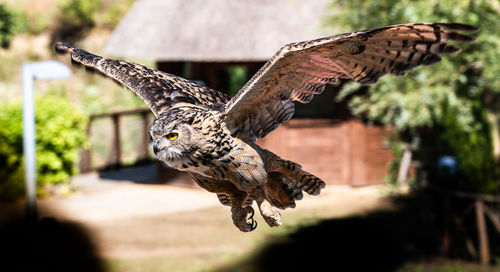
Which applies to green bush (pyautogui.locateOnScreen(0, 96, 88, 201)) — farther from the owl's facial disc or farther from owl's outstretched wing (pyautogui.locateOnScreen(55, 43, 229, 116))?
the owl's facial disc

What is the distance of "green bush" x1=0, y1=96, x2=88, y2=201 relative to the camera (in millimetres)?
11148

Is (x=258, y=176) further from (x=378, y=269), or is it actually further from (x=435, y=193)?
(x=435, y=193)

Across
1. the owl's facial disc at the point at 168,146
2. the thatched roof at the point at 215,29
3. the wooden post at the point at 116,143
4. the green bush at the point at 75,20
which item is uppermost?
the green bush at the point at 75,20

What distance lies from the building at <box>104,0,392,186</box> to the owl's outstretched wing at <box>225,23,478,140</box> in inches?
383

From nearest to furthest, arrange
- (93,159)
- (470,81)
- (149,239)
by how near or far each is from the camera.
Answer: (470,81), (149,239), (93,159)

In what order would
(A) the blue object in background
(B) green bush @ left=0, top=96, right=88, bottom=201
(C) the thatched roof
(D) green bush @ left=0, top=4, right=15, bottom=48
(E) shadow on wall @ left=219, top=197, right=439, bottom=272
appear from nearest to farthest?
1. (E) shadow on wall @ left=219, top=197, right=439, bottom=272
2. (A) the blue object in background
3. (B) green bush @ left=0, top=96, right=88, bottom=201
4. (C) the thatched roof
5. (D) green bush @ left=0, top=4, right=15, bottom=48

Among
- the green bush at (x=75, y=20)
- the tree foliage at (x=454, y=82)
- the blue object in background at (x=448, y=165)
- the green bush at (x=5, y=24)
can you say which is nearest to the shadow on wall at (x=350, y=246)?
the blue object in background at (x=448, y=165)

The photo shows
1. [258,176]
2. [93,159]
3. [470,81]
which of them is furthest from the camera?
[93,159]

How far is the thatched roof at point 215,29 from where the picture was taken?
12008 mm

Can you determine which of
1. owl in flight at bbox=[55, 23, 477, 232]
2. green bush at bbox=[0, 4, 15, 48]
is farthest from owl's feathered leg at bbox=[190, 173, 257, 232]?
green bush at bbox=[0, 4, 15, 48]

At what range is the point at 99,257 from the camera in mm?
8906

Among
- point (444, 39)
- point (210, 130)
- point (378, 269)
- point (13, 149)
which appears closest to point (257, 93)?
point (210, 130)

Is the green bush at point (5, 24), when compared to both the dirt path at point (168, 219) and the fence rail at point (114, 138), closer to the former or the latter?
the fence rail at point (114, 138)

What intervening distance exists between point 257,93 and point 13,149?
32.4 ft
